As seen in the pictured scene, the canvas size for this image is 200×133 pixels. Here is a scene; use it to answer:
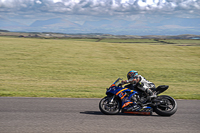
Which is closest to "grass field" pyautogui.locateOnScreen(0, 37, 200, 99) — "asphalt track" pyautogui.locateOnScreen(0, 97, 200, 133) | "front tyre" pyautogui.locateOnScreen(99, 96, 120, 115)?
"asphalt track" pyautogui.locateOnScreen(0, 97, 200, 133)

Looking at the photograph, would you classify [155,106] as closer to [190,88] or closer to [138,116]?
[138,116]

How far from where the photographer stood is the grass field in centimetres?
1484

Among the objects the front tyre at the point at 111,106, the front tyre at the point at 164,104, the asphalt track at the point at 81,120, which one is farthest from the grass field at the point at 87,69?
the front tyre at the point at 164,104

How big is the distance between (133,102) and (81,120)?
1.78 meters

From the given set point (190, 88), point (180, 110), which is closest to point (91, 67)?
point (190, 88)

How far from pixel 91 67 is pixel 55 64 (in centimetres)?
384

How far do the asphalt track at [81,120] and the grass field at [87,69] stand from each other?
4083mm

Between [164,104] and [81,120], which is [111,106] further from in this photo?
[164,104]

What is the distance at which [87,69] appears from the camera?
2209cm

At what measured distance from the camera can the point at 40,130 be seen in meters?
5.65

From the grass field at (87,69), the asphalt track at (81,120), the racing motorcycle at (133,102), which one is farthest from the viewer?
the grass field at (87,69)

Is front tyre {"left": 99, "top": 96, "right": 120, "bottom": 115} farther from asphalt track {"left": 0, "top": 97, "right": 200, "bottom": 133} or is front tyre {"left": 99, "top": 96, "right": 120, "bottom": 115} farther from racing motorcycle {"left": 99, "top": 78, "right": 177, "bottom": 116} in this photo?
asphalt track {"left": 0, "top": 97, "right": 200, "bottom": 133}

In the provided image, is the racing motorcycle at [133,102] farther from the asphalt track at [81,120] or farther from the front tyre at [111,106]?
the asphalt track at [81,120]

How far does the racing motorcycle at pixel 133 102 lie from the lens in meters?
7.39
